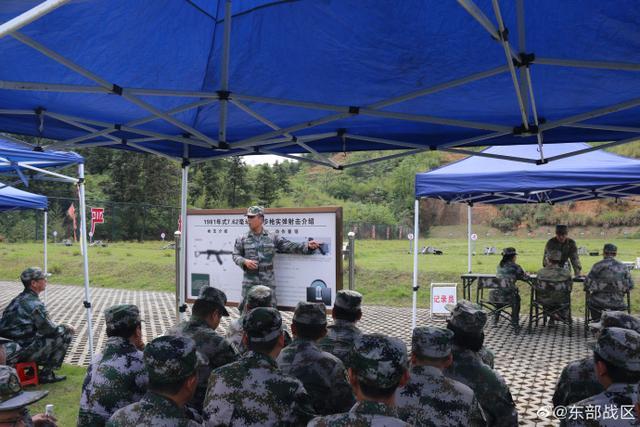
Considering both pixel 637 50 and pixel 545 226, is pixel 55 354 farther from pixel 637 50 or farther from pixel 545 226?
pixel 545 226

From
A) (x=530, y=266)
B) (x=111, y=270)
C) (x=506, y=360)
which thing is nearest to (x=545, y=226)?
(x=530, y=266)

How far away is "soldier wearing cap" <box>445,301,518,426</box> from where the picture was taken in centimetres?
258

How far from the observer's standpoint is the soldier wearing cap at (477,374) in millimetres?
2578

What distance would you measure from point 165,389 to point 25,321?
4.30m

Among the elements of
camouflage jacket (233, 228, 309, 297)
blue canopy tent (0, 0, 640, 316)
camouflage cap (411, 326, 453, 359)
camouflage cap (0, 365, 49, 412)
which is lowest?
camouflage cap (0, 365, 49, 412)

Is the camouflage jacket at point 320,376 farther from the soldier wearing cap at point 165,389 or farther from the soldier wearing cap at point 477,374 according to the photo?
the soldier wearing cap at point 165,389

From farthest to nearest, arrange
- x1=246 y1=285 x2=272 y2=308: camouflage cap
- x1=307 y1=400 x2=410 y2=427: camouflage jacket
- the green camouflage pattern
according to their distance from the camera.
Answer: the green camouflage pattern → x1=246 y1=285 x2=272 y2=308: camouflage cap → x1=307 y1=400 x2=410 y2=427: camouflage jacket

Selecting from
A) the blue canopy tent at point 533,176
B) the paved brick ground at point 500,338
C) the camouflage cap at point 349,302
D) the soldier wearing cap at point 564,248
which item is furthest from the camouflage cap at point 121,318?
the soldier wearing cap at point 564,248

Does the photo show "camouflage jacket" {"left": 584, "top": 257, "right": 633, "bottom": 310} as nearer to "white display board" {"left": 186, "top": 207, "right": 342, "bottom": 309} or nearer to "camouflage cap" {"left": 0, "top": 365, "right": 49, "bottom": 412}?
"white display board" {"left": 186, "top": 207, "right": 342, "bottom": 309}

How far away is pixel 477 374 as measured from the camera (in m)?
2.62

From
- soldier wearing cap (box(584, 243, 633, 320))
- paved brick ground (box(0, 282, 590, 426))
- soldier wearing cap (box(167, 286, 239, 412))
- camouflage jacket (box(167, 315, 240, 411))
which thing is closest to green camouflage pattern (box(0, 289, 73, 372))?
paved brick ground (box(0, 282, 590, 426))

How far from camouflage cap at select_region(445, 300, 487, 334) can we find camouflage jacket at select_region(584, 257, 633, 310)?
556cm

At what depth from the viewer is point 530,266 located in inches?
700

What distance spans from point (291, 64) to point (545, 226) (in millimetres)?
39830
